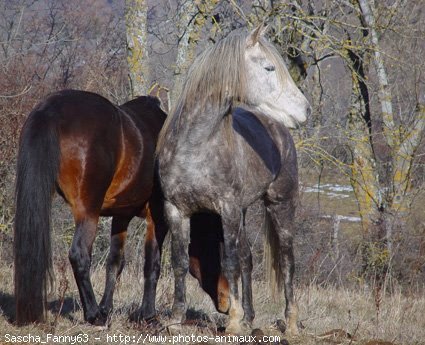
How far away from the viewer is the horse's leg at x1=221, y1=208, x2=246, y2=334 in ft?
17.2

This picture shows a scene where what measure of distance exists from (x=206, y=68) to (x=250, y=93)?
1.30ft

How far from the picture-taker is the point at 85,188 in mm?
5027

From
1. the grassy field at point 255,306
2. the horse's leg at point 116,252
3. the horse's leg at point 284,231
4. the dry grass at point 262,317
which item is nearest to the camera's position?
the grassy field at point 255,306

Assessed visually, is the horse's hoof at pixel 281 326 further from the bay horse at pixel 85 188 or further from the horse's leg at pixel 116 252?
the horse's leg at pixel 116 252

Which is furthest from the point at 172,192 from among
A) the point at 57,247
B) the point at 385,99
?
the point at 385,99

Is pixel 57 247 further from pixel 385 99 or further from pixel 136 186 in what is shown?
pixel 385 99

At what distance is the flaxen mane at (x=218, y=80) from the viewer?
17.4ft

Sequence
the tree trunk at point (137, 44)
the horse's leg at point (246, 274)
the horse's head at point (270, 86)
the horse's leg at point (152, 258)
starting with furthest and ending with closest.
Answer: the tree trunk at point (137, 44) → the horse's leg at point (152, 258) → the horse's leg at point (246, 274) → the horse's head at point (270, 86)

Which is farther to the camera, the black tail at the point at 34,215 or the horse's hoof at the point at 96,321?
the horse's hoof at the point at 96,321

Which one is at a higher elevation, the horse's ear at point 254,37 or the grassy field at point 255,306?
the horse's ear at point 254,37

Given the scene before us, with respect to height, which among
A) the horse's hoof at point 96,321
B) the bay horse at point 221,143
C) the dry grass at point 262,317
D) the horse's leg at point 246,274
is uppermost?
the bay horse at point 221,143

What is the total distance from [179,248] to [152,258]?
64cm

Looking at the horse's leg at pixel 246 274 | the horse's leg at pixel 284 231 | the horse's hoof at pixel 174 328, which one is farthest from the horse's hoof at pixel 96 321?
the horse's leg at pixel 284 231

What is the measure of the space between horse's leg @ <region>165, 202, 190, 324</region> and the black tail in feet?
3.27
